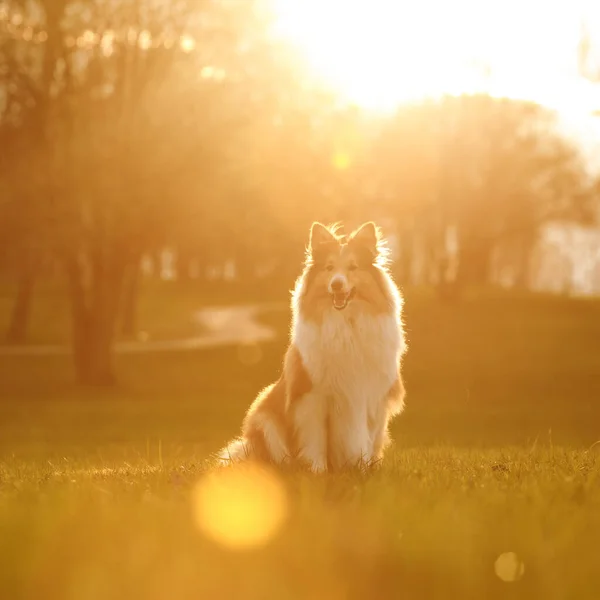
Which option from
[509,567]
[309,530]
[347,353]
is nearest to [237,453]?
[347,353]

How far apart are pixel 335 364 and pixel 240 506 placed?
96.6 inches

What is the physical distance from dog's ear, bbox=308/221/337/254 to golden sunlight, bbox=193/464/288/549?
7.24 ft

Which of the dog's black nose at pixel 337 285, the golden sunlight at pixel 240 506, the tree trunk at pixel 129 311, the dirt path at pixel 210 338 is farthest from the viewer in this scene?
the tree trunk at pixel 129 311

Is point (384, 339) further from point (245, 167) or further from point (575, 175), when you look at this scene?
point (575, 175)

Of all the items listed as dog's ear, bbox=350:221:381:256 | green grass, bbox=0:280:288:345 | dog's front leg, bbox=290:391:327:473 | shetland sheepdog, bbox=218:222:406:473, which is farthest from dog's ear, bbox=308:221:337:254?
green grass, bbox=0:280:288:345

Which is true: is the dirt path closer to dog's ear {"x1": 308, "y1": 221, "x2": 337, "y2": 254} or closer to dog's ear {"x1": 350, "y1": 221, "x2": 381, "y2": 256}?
dog's ear {"x1": 308, "y1": 221, "x2": 337, "y2": 254}

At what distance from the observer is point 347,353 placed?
8.62 metres

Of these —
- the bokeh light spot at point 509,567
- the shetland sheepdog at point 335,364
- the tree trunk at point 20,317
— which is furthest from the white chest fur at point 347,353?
the tree trunk at point 20,317

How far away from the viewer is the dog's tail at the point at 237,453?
8734 millimetres

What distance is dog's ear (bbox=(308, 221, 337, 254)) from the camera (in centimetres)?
873

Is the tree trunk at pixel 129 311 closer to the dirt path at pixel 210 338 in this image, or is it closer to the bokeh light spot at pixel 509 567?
the dirt path at pixel 210 338

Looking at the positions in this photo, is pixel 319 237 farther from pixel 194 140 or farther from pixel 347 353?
pixel 194 140

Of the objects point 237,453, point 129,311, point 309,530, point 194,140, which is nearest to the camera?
point 309,530

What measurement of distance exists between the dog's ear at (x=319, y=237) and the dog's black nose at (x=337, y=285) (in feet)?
1.59
